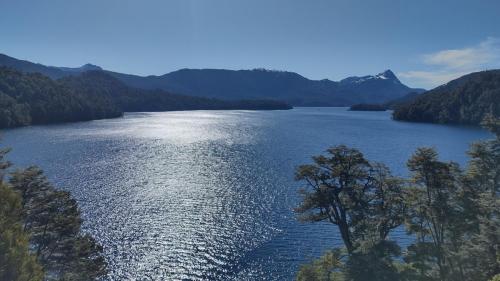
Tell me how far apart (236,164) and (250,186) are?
825 inches

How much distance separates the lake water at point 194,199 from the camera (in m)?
43.0

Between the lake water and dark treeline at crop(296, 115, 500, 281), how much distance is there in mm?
12084

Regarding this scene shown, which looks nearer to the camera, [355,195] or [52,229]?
[52,229]

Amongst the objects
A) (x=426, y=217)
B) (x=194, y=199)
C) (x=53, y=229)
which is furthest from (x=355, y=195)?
(x=194, y=199)

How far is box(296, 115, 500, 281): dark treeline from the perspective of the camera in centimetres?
2742

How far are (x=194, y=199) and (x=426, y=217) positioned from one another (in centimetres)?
4168

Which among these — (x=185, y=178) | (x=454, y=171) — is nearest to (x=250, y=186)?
(x=185, y=178)

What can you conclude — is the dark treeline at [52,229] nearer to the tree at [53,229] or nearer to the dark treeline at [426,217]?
the tree at [53,229]

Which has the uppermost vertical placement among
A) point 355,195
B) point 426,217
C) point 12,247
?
point 12,247

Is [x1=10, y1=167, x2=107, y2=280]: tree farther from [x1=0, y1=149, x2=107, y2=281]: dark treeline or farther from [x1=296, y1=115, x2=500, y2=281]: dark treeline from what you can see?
[x1=296, y1=115, x2=500, y2=281]: dark treeline

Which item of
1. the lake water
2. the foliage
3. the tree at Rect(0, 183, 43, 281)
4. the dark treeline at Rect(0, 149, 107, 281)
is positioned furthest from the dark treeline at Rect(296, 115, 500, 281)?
the tree at Rect(0, 183, 43, 281)

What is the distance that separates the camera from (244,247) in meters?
46.1

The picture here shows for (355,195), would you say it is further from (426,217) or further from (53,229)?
(53,229)

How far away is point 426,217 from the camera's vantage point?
29.8 m
